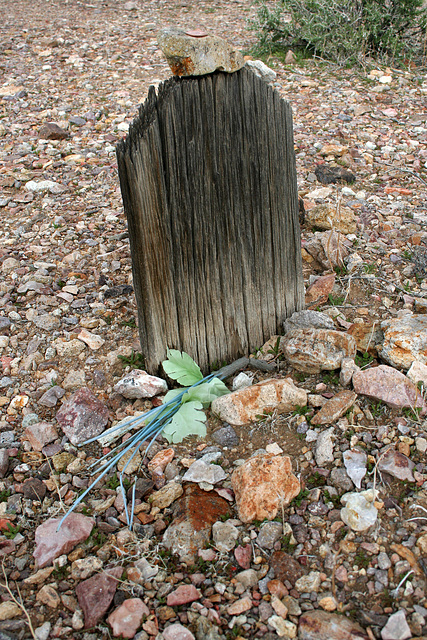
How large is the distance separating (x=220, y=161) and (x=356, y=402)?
→ 3.60 ft

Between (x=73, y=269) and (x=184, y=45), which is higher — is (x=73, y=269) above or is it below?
below

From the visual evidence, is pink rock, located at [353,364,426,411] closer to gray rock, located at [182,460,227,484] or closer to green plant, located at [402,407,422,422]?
green plant, located at [402,407,422,422]

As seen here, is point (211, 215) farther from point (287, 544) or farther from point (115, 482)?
point (287, 544)

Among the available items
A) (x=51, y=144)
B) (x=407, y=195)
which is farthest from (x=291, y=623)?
(x=51, y=144)

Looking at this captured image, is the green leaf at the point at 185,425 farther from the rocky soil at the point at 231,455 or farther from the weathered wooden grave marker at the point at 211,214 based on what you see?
the weathered wooden grave marker at the point at 211,214

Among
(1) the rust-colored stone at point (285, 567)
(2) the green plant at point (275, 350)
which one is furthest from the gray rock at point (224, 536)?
(2) the green plant at point (275, 350)

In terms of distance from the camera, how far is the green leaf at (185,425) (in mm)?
2170

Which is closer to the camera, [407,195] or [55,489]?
[55,489]

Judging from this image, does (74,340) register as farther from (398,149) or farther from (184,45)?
(398,149)

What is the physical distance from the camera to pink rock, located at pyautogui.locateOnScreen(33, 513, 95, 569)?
72.2 inches

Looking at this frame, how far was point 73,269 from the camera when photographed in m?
3.49

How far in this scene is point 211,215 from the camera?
7.48 feet

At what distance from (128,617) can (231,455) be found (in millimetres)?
Answer: 701

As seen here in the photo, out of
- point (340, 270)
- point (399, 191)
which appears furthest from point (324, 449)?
point (399, 191)
